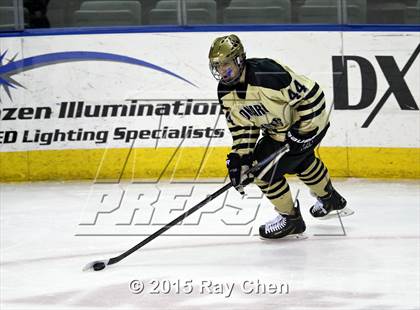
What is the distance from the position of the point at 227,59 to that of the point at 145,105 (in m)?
2.15

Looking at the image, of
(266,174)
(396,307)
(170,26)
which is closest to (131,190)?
(170,26)

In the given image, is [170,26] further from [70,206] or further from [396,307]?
[396,307]

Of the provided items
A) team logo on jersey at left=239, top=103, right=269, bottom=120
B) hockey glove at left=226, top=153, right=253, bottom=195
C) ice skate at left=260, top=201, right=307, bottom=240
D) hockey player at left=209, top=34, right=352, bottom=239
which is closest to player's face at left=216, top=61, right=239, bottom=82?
hockey player at left=209, top=34, right=352, bottom=239

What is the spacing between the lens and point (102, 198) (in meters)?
5.87

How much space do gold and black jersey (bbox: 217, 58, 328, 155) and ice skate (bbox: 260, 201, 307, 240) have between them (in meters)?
0.42

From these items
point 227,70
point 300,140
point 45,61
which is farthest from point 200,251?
point 45,61

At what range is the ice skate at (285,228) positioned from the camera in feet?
15.3

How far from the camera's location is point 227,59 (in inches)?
164

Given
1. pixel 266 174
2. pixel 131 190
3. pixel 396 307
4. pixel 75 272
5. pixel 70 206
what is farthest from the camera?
pixel 131 190

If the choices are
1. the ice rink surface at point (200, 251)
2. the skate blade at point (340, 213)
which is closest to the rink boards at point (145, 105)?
the ice rink surface at point (200, 251)

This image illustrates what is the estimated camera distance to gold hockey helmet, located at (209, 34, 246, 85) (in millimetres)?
4164

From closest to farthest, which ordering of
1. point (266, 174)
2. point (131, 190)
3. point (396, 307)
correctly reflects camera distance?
1. point (396, 307)
2. point (266, 174)
3. point (131, 190)

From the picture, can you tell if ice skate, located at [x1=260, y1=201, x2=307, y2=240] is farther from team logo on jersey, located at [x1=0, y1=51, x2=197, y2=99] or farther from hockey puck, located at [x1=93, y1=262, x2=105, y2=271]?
team logo on jersey, located at [x1=0, y1=51, x2=197, y2=99]

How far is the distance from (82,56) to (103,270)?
242cm
